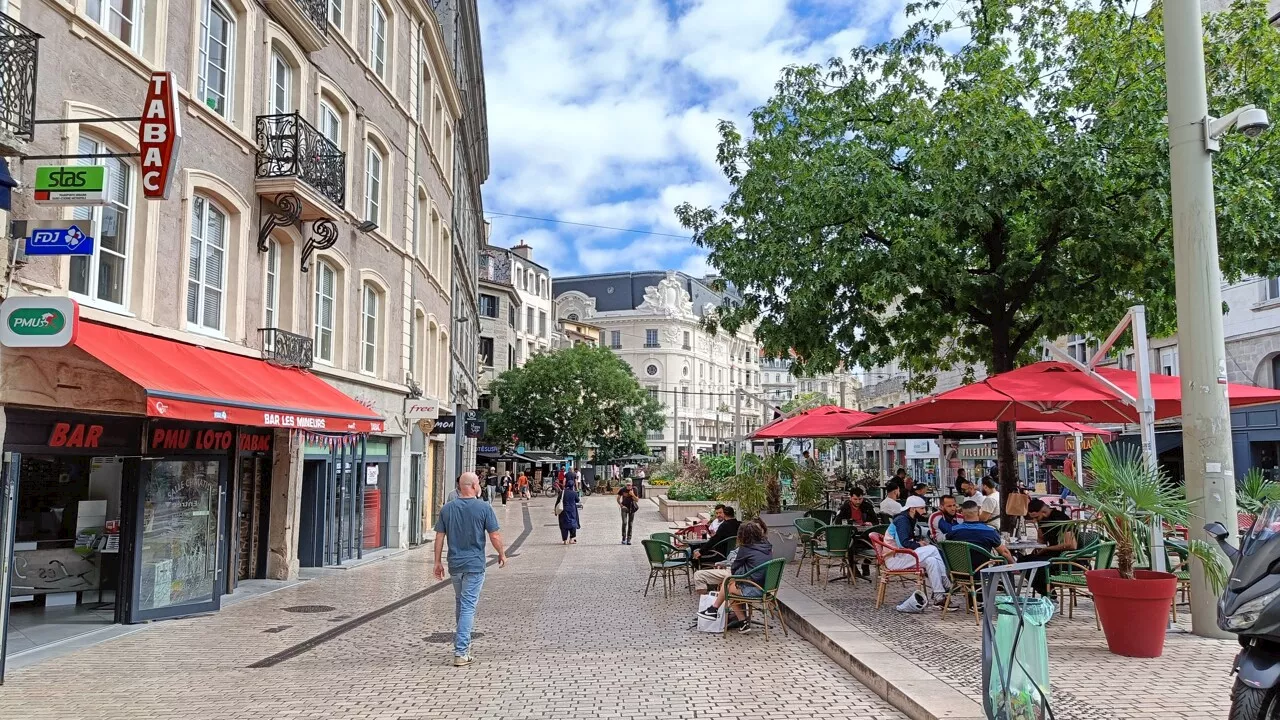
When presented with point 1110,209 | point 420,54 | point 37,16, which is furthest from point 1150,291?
point 420,54

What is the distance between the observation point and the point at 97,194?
823cm

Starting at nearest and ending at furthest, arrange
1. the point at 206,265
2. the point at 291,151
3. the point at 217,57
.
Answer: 1. the point at 206,265
2. the point at 217,57
3. the point at 291,151

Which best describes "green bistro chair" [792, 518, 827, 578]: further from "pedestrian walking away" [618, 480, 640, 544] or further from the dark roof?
the dark roof

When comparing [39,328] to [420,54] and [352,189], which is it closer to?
[352,189]

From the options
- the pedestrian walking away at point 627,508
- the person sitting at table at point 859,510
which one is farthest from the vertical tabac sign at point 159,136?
the pedestrian walking away at point 627,508

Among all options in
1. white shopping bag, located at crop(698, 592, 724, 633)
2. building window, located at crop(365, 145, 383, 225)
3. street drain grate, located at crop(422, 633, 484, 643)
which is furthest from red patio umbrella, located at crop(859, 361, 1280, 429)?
building window, located at crop(365, 145, 383, 225)

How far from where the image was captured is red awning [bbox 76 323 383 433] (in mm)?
8767

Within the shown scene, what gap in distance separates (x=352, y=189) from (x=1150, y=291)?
534 inches

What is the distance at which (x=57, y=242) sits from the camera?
26.6 ft

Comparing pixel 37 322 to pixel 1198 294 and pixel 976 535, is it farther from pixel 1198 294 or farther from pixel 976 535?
pixel 1198 294

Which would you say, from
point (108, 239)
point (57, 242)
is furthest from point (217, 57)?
point (57, 242)

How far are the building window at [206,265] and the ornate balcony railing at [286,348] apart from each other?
40.0 inches

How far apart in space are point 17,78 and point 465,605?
19.8 ft

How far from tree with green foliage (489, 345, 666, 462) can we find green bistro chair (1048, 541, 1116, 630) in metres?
44.2
